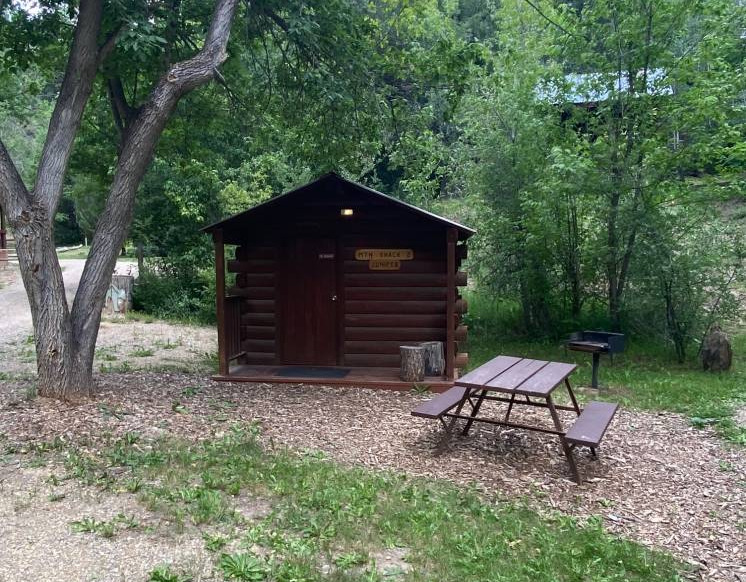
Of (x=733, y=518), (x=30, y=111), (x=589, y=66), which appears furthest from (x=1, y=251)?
(x=733, y=518)

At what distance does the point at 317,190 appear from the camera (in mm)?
8359

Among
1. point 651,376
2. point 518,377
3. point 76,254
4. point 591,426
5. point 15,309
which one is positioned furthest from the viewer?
point 76,254

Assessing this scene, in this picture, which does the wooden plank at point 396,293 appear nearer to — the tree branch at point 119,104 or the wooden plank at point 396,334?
the wooden plank at point 396,334

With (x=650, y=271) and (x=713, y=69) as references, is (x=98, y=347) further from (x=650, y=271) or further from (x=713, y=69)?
(x=713, y=69)

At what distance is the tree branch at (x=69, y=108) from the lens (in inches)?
227

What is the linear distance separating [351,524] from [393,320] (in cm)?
502

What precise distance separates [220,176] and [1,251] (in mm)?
14421

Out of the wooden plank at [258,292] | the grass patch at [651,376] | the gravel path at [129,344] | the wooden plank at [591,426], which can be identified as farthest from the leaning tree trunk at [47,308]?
the grass patch at [651,376]

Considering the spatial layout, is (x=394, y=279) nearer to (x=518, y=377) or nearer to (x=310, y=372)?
(x=310, y=372)

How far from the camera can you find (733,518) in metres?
4.20

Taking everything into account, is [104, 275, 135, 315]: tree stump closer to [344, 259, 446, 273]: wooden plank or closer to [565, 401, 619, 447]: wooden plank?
[344, 259, 446, 273]: wooden plank

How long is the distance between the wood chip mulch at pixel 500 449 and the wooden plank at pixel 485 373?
2.08 feet

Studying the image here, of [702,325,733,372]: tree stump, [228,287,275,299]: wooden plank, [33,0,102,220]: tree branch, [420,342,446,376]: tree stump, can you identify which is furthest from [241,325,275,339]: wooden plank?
[702,325,733,372]: tree stump

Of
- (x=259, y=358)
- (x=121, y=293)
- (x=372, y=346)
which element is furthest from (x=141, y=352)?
(x=121, y=293)
